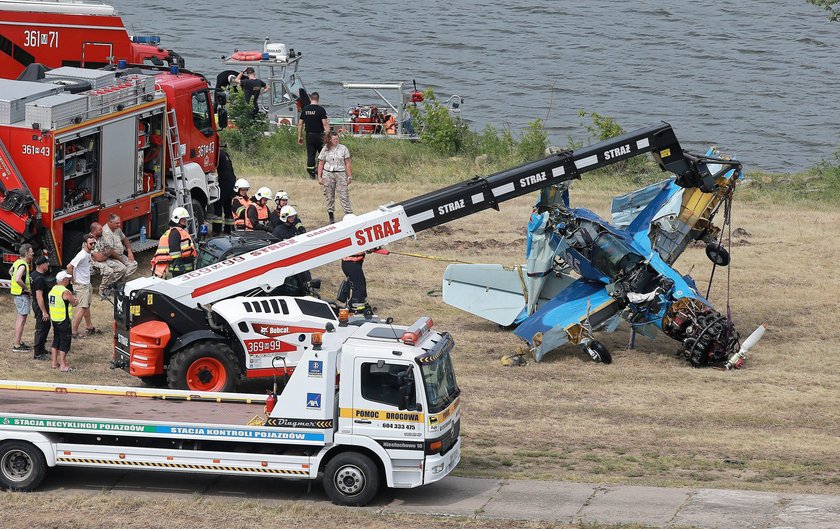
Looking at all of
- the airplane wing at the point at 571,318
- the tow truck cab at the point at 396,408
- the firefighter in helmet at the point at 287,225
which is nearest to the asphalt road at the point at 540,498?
the tow truck cab at the point at 396,408

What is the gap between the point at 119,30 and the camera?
26.9 meters

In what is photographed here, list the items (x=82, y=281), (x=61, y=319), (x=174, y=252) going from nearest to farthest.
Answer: (x=61, y=319), (x=174, y=252), (x=82, y=281)

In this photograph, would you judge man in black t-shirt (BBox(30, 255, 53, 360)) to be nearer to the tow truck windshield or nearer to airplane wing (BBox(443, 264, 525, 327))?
airplane wing (BBox(443, 264, 525, 327))

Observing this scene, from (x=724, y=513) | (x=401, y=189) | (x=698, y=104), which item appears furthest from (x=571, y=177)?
(x=698, y=104)

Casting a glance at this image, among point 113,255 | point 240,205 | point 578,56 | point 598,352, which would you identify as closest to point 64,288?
point 113,255

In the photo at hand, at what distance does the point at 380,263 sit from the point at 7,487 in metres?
11.3

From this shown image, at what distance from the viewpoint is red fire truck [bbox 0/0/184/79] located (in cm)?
2608

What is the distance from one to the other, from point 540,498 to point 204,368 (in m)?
4.78

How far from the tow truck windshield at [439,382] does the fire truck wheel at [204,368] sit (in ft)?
11.7

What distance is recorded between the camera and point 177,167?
76.5 ft

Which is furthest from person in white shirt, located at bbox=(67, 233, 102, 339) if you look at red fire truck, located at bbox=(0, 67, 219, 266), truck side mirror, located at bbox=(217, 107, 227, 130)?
truck side mirror, located at bbox=(217, 107, 227, 130)

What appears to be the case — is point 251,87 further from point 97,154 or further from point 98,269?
point 98,269

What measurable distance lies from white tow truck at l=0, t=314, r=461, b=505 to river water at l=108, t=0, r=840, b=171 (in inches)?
1095

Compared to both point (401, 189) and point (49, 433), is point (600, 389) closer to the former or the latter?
point (49, 433)
